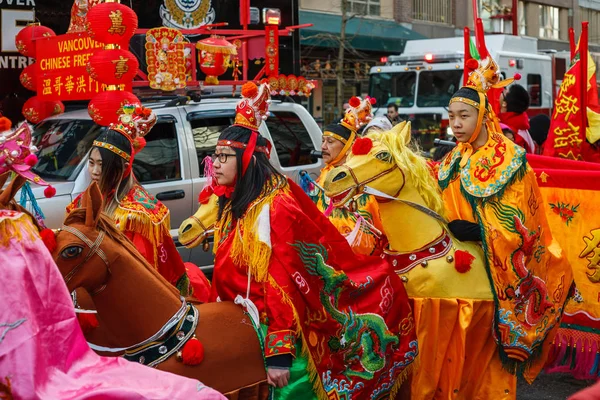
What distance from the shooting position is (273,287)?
13.0 ft

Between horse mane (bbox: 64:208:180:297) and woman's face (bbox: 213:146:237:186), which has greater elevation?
woman's face (bbox: 213:146:237:186)

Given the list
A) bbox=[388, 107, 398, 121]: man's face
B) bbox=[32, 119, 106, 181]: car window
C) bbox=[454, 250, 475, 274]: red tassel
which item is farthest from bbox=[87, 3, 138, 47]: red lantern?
bbox=[388, 107, 398, 121]: man's face

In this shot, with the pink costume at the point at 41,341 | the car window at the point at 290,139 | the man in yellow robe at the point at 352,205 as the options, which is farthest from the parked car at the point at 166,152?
the pink costume at the point at 41,341

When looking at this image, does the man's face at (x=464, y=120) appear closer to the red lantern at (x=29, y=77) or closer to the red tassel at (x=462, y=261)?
the red tassel at (x=462, y=261)

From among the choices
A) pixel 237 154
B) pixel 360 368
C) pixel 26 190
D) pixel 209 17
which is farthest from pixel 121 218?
pixel 209 17

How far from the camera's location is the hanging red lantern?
8.26 metres

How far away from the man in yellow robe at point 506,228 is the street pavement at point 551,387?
47.4 inches

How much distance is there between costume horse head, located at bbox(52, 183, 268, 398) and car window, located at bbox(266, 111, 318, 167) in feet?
16.9

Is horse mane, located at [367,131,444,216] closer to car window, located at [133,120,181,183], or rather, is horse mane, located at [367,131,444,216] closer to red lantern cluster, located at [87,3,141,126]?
red lantern cluster, located at [87,3,141,126]

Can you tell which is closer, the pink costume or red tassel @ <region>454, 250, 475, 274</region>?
the pink costume

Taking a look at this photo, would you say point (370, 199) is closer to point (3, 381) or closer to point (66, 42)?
point (3, 381)

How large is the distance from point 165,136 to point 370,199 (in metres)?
3.24

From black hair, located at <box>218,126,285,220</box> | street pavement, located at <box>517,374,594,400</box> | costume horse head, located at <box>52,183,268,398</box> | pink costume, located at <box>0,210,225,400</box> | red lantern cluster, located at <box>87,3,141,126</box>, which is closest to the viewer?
pink costume, located at <box>0,210,225,400</box>

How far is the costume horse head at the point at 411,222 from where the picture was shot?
5074mm
